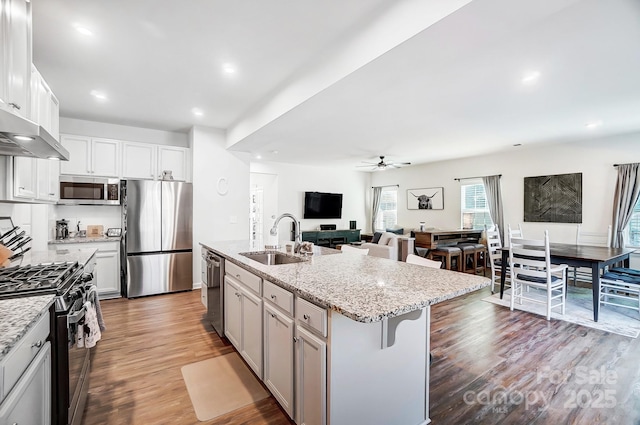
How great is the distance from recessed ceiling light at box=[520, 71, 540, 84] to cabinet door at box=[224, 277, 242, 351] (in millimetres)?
3072

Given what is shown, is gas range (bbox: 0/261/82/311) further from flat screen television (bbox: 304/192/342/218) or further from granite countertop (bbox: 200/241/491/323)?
flat screen television (bbox: 304/192/342/218)

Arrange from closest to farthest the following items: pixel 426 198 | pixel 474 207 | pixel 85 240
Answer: pixel 85 240 → pixel 474 207 → pixel 426 198

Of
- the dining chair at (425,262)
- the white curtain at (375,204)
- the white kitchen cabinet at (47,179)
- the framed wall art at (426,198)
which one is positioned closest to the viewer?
the dining chair at (425,262)

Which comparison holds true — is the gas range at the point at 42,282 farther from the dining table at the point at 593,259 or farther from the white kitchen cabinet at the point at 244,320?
the dining table at the point at 593,259

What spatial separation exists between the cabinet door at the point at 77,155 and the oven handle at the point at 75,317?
141 inches

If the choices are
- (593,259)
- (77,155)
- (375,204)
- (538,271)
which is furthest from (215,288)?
(375,204)

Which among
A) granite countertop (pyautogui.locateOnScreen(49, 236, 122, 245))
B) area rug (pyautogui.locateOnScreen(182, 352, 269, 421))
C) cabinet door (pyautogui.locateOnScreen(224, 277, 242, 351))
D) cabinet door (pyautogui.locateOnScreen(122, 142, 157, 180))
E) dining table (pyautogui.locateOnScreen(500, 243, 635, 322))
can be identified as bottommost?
area rug (pyautogui.locateOnScreen(182, 352, 269, 421))

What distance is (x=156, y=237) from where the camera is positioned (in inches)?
175

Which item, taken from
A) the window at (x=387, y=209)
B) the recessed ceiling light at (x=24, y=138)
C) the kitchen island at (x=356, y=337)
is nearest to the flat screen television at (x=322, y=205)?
the window at (x=387, y=209)

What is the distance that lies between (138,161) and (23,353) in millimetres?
4165

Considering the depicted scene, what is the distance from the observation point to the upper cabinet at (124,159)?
4223 millimetres

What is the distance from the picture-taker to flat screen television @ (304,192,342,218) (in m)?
8.04

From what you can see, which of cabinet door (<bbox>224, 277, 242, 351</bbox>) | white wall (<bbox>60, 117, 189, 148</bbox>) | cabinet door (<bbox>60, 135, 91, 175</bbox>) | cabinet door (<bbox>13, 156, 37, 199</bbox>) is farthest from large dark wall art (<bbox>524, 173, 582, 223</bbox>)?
cabinet door (<bbox>60, 135, 91, 175</bbox>)

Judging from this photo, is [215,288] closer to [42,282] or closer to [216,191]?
[42,282]
